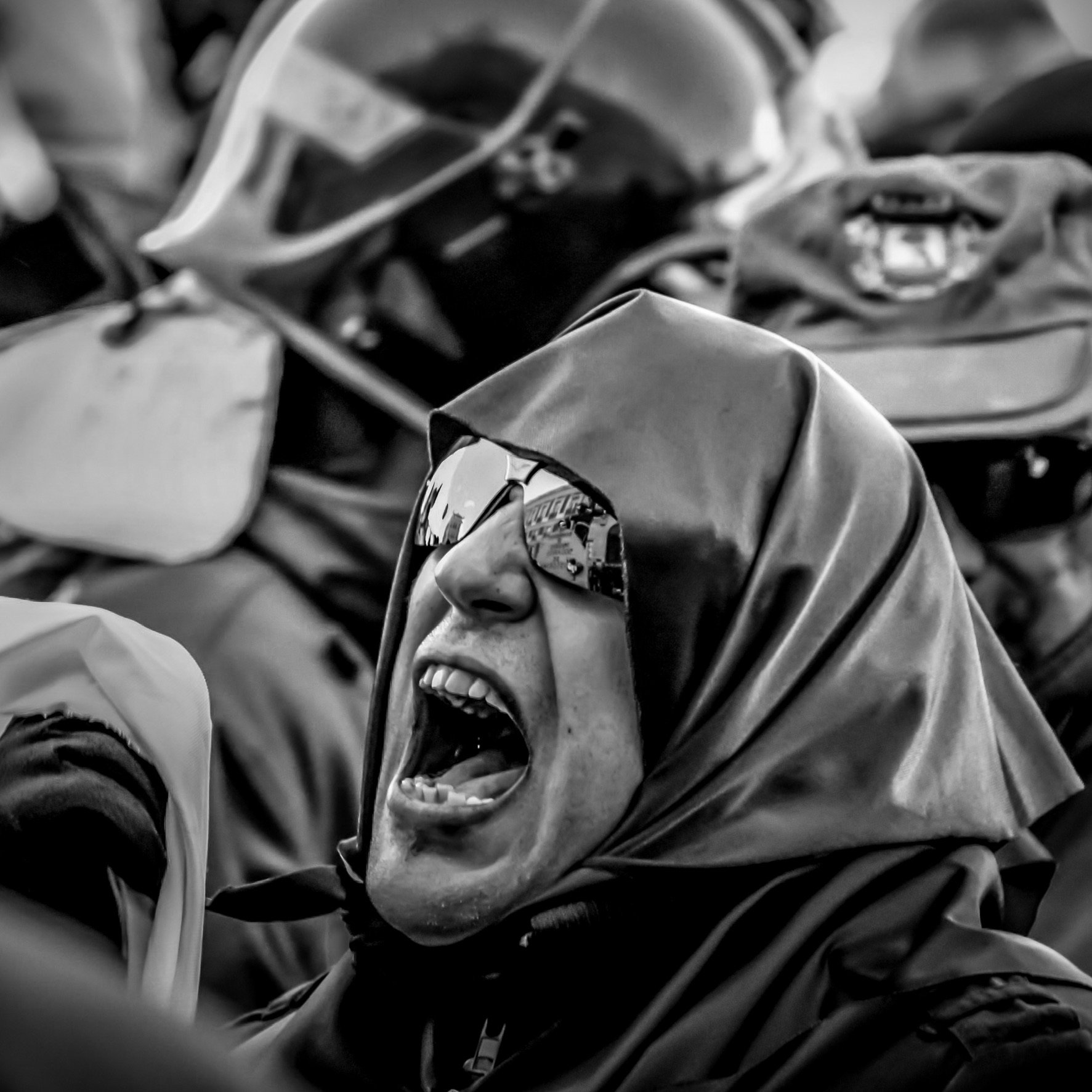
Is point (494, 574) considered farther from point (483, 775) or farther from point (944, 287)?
point (944, 287)

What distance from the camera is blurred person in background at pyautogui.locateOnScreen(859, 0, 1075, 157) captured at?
3.14m

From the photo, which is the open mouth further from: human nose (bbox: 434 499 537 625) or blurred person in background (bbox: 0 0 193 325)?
blurred person in background (bbox: 0 0 193 325)

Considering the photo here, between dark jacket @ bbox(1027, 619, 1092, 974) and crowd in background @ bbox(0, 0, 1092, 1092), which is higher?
crowd in background @ bbox(0, 0, 1092, 1092)

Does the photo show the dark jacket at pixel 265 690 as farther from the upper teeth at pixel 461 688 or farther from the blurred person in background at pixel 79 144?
the upper teeth at pixel 461 688

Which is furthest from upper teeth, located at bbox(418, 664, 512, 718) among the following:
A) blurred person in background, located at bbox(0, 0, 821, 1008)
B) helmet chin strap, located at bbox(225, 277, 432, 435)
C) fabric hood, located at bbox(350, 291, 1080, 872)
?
helmet chin strap, located at bbox(225, 277, 432, 435)

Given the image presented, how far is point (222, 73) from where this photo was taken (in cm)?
320

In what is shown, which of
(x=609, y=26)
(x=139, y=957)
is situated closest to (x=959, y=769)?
(x=139, y=957)

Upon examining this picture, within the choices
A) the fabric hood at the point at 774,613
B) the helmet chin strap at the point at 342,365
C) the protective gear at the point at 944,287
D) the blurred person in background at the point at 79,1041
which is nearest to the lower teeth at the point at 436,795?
the fabric hood at the point at 774,613

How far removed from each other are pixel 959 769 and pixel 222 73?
2.39m

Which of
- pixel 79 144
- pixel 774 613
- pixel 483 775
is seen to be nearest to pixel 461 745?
pixel 483 775

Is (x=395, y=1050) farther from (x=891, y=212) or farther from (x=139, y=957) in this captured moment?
(x=891, y=212)

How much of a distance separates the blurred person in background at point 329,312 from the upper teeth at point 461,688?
111cm

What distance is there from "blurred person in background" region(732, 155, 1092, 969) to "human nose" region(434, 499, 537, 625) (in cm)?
105

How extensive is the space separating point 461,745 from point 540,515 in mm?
191
